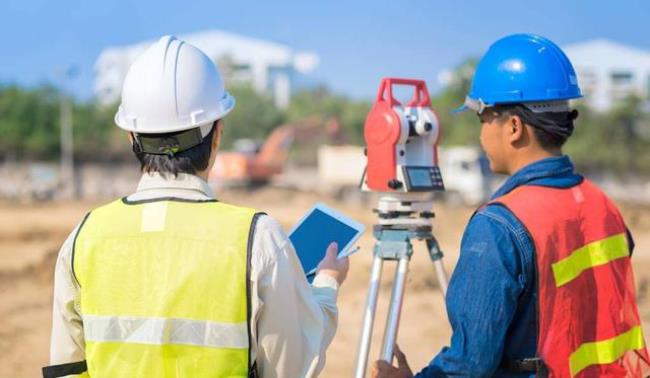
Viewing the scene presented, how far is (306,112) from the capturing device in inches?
2232

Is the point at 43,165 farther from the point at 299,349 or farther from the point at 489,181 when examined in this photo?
the point at 299,349

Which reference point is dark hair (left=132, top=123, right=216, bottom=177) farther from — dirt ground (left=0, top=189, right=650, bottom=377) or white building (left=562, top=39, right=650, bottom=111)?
white building (left=562, top=39, right=650, bottom=111)

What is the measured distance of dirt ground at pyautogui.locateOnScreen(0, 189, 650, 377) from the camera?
6.85 meters

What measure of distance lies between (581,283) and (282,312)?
677 millimetres

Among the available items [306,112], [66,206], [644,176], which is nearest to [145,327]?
[66,206]

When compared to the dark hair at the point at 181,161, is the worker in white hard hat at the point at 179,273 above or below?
below

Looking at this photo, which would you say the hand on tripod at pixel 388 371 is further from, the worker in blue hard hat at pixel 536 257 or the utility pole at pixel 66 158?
the utility pole at pixel 66 158

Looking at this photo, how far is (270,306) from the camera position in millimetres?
1728

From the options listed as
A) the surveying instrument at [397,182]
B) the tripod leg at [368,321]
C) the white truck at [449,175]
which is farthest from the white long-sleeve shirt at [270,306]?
the white truck at [449,175]

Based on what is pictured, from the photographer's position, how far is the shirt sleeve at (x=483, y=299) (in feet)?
5.78

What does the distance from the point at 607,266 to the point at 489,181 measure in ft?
83.2

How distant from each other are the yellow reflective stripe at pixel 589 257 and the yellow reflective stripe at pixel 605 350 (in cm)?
17

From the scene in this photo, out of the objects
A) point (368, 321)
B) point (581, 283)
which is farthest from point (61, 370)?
point (368, 321)

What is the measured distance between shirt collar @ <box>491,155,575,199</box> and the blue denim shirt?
0.37 feet
